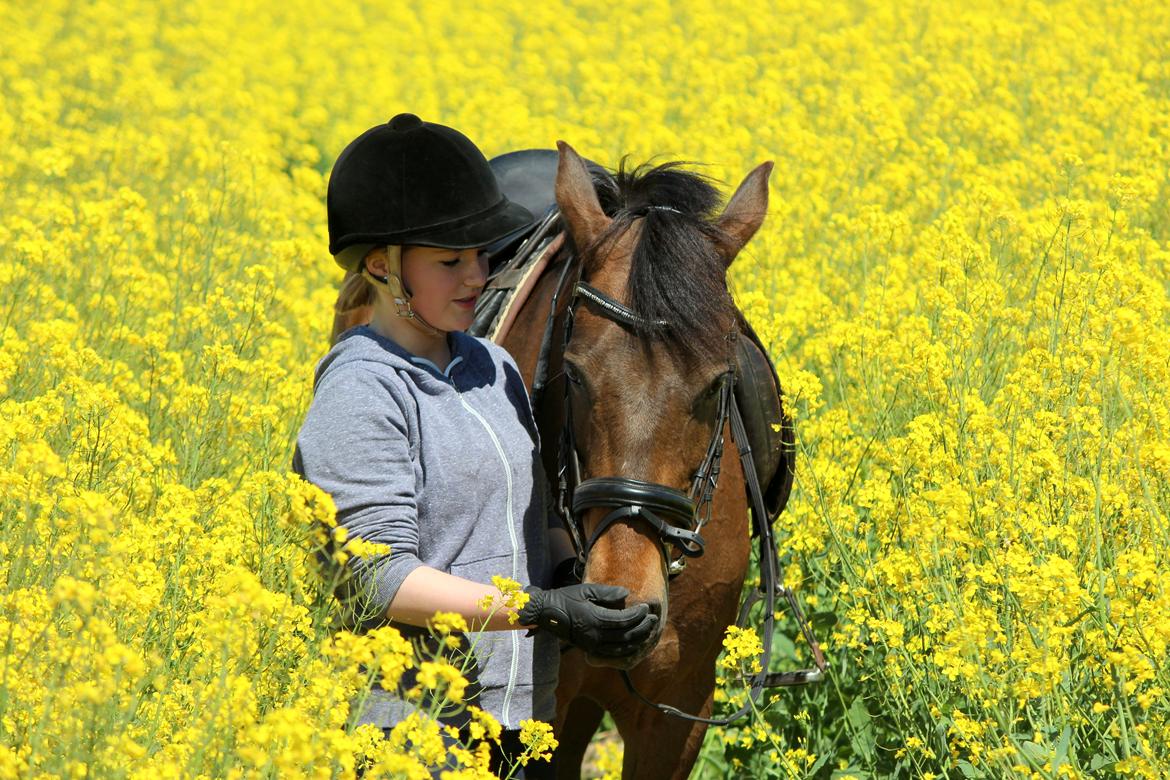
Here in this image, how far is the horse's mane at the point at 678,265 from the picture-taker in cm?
273

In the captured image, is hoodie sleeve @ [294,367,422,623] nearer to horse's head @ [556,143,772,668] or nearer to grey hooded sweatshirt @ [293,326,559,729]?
grey hooded sweatshirt @ [293,326,559,729]

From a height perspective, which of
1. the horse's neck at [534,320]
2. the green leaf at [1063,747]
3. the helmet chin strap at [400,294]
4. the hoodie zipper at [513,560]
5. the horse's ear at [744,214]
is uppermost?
the horse's ear at [744,214]

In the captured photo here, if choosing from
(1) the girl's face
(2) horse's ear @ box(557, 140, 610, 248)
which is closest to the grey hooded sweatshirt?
(1) the girl's face

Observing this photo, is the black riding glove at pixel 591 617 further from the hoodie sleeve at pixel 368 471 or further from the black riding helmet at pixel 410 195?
the black riding helmet at pixel 410 195

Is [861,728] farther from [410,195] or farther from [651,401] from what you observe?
[410,195]

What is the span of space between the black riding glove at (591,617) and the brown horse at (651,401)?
0.06m

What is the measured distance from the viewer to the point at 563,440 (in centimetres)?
287

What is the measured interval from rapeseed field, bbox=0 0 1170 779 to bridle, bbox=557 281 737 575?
18.0 inches

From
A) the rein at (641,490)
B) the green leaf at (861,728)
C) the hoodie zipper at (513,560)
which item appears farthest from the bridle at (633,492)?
the green leaf at (861,728)

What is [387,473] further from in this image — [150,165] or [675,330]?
[150,165]

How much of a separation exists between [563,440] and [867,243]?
334 centimetres

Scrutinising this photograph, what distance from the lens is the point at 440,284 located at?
2783 millimetres

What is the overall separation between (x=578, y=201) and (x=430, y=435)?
671 mm

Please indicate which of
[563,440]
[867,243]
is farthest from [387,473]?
[867,243]
